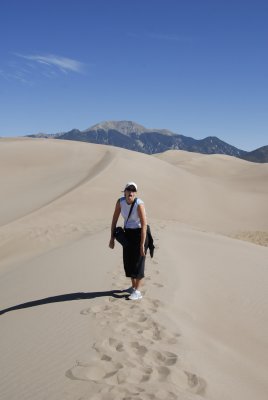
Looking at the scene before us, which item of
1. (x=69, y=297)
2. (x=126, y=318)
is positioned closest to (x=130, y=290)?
(x=69, y=297)

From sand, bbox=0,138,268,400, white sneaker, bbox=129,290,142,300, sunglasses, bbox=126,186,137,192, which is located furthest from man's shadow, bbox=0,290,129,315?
sunglasses, bbox=126,186,137,192

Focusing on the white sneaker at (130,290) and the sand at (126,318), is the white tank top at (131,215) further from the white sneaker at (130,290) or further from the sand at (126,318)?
the sand at (126,318)

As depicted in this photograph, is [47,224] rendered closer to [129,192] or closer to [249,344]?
[129,192]

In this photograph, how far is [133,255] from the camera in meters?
6.28

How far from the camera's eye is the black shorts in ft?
20.4

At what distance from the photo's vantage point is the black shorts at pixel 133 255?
6.23 meters

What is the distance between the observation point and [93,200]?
21594 mm

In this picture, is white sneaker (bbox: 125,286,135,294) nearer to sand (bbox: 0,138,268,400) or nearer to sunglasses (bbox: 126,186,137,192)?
sand (bbox: 0,138,268,400)

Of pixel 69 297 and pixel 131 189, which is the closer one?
pixel 131 189

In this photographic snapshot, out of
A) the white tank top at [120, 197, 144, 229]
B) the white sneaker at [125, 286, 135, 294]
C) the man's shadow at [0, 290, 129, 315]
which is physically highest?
the white tank top at [120, 197, 144, 229]

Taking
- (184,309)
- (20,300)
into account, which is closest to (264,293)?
(184,309)

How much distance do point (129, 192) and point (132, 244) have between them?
825 millimetres

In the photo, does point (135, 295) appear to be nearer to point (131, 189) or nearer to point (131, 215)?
point (131, 215)

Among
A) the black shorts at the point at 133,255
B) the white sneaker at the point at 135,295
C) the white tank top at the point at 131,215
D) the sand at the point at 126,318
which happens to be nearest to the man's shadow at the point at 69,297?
the sand at the point at 126,318
